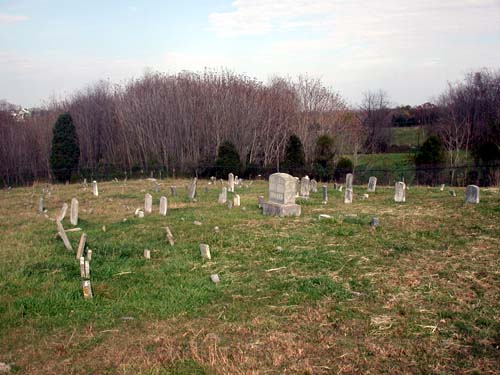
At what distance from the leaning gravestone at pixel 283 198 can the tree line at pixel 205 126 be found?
15.2 metres

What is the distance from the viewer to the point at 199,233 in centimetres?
985

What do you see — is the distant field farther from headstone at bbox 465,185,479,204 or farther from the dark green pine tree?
headstone at bbox 465,185,479,204

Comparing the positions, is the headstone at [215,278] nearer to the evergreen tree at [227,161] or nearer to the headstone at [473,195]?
the headstone at [473,195]

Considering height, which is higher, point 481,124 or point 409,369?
point 481,124

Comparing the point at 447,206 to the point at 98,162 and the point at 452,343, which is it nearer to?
the point at 452,343

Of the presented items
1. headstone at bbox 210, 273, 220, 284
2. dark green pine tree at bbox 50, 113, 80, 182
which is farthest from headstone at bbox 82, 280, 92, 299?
dark green pine tree at bbox 50, 113, 80, 182

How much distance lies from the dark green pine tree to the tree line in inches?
45.9

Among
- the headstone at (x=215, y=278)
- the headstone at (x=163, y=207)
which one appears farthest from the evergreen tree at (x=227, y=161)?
the headstone at (x=215, y=278)

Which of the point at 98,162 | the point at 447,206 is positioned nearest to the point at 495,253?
the point at 447,206

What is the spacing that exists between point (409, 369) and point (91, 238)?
794 centimetres

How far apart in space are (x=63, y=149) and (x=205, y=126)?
9.95 meters

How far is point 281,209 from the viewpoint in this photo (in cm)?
1148

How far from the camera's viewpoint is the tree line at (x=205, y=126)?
97.1ft

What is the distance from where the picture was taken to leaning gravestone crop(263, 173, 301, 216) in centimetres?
1152
